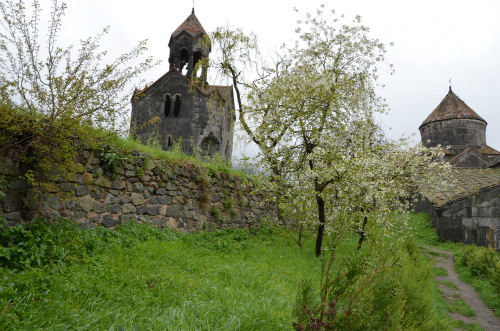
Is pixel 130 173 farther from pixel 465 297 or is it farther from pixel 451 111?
pixel 451 111

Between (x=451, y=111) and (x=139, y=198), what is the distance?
1296 inches

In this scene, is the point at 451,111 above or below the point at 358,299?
above

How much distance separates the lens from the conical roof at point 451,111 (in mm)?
30145

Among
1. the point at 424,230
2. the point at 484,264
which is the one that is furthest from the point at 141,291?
the point at 424,230

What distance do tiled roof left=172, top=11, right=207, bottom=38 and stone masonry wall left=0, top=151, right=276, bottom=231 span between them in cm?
1213

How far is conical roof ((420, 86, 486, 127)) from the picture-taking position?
30.1 metres

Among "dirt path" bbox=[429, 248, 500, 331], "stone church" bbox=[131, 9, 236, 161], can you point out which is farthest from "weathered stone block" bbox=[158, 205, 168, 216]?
"stone church" bbox=[131, 9, 236, 161]

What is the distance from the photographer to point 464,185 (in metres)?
15.8

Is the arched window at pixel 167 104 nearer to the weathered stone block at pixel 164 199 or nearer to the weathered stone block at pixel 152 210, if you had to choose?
the weathered stone block at pixel 164 199

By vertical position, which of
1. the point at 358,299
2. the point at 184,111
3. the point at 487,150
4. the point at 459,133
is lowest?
the point at 358,299

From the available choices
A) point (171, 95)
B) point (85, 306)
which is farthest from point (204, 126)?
point (85, 306)

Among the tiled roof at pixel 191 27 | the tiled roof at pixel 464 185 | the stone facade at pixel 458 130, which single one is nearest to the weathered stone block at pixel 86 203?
the tiled roof at pixel 464 185

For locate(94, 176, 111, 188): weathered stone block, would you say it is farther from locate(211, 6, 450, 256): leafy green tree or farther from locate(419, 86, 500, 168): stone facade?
locate(419, 86, 500, 168): stone facade

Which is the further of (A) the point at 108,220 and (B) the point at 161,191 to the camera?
(B) the point at 161,191
